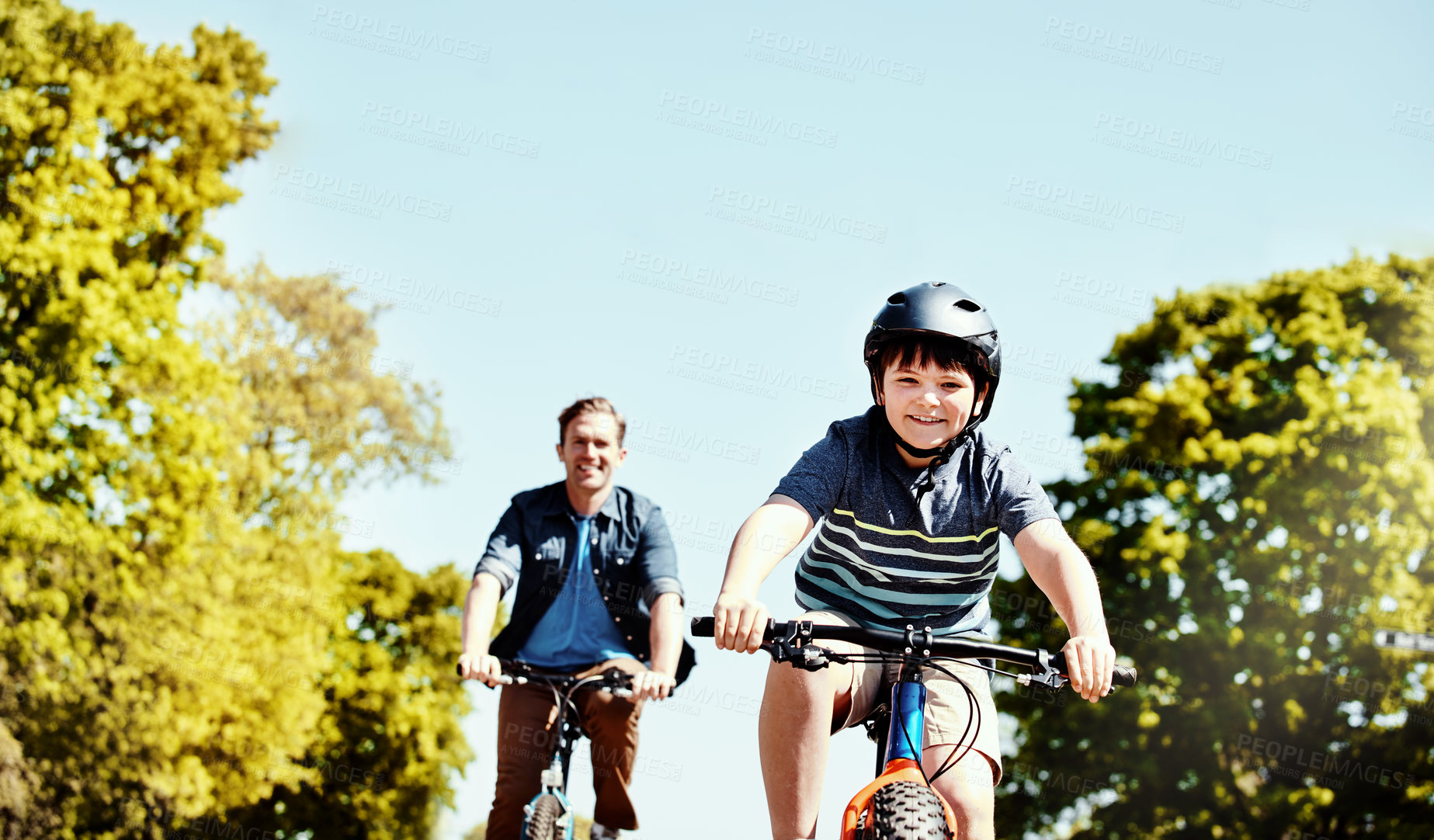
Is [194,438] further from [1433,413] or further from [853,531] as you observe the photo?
[1433,413]

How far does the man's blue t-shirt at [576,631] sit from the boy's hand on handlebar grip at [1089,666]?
3126 mm

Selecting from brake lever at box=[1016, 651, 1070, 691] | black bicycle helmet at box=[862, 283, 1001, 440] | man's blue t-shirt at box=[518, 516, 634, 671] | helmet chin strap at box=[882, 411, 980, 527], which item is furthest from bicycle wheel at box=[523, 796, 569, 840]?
brake lever at box=[1016, 651, 1070, 691]

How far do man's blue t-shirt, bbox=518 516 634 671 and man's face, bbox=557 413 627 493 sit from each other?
34cm

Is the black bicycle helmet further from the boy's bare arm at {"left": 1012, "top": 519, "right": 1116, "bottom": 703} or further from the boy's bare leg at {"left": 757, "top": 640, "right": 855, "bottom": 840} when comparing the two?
the boy's bare leg at {"left": 757, "top": 640, "right": 855, "bottom": 840}

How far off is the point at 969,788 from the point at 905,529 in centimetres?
80

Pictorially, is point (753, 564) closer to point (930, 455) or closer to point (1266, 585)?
point (930, 455)

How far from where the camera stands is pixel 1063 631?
52.5ft

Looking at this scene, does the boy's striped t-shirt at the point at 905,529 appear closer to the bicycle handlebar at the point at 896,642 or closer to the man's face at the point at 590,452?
the bicycle handlebar at the point at 896,642

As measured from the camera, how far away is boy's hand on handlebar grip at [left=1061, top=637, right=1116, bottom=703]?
2.86m

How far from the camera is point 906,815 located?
2729mm

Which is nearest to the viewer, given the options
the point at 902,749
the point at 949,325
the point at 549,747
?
the point at 902,749

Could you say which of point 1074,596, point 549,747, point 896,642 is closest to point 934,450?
point 1074,596

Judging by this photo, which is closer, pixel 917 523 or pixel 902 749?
pixel 902 749

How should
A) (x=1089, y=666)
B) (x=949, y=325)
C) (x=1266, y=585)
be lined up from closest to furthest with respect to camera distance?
(x=1089, y=666), (x=949, y=325), (x=1266, y=585)
